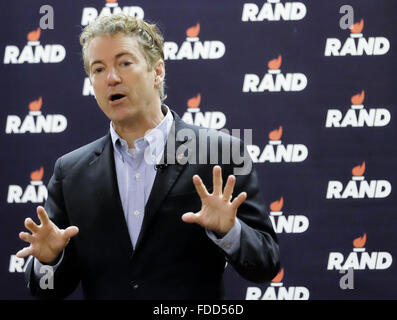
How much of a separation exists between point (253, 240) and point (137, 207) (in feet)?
1.52

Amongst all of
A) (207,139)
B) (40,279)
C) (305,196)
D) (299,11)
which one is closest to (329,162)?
(305,196)

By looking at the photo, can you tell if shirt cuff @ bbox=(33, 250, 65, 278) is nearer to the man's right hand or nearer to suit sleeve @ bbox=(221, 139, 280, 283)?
the man's right hand

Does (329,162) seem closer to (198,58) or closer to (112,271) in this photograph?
(198,58)

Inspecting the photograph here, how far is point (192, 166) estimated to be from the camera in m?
1.91

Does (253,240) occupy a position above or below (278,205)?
below

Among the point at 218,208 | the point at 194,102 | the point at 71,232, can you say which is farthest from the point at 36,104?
the point at 218,208

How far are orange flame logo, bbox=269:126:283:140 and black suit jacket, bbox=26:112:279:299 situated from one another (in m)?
1.67

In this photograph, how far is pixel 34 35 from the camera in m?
3.72

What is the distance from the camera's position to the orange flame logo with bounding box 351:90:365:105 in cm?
358

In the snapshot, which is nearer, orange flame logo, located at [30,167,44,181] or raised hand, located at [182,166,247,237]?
raised hand, located at [182,166,247,237]

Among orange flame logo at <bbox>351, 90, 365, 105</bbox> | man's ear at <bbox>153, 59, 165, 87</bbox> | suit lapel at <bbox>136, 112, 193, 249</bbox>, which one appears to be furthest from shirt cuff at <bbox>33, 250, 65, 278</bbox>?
orange flame logo at <bbox>351, 90, 365, 105</bbox>

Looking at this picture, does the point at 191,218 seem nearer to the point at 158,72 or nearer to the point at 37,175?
the point at 158,72

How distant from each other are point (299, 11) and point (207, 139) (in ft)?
6.66

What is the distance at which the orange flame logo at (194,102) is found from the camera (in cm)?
366
